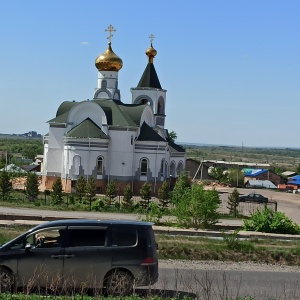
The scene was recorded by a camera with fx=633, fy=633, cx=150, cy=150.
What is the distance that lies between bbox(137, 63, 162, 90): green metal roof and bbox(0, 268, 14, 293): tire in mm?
37425

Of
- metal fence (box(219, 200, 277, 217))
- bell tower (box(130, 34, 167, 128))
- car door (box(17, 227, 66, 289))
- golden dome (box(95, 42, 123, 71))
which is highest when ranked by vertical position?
golden dome (box(95, 42, 123, 71))

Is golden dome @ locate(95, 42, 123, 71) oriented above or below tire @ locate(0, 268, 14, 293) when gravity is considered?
above

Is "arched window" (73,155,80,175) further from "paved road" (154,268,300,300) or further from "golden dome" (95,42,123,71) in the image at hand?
"paved road" (154,268,300,300)

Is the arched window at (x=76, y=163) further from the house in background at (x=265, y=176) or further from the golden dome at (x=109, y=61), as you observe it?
the house in background at (x=265, y=176)

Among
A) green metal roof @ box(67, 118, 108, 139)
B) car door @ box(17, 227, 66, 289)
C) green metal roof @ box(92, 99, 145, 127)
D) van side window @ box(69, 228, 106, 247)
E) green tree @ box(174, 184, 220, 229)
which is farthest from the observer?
green metal roof @ box(92, 99, 145, 127)

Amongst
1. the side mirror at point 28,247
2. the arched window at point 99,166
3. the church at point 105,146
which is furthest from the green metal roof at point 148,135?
the side mirror at point 28,247

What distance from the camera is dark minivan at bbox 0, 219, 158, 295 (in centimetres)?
1066

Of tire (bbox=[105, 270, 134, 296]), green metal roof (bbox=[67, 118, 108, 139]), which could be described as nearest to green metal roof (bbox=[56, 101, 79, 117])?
green metal roof (bbox=[67, 118, 108, 139])

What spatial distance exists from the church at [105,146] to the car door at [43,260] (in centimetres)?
2934

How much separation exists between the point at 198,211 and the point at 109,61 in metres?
23.7

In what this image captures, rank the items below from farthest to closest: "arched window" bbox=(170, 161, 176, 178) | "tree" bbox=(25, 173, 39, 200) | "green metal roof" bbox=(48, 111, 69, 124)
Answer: "arched window" bbox=(170, 161, 176, 178), "green metal roof" bbox=(48, 111, 69, 124), "tree" bbox=(25, 173, 39, 200)

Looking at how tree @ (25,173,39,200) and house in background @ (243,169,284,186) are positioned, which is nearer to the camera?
tree @ (25,173,39,200)

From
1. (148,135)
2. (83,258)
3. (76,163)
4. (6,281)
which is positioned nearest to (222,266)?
(83,258)

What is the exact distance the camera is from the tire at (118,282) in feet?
34.9
